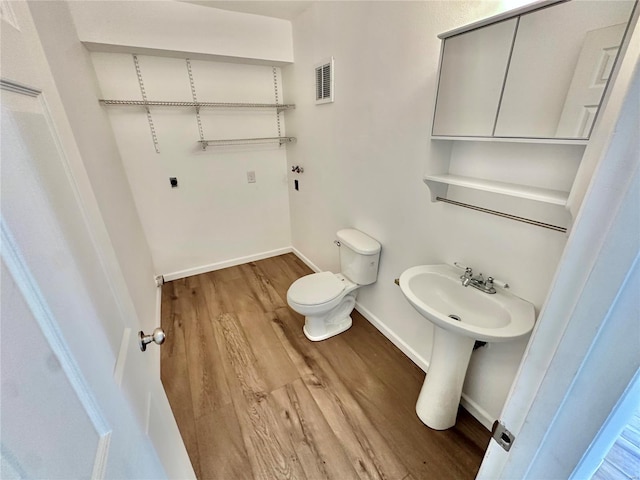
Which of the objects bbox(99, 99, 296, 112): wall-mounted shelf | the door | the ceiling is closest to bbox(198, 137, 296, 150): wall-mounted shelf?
bbox(99, 99, 296, 112): wall-mounted shelf

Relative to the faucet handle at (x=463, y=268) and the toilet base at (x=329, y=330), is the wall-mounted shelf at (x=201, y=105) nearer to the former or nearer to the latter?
the toilet base at (x=329, y=330)

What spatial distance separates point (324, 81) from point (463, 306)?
1892mm

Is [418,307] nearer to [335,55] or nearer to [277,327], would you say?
[277,327]

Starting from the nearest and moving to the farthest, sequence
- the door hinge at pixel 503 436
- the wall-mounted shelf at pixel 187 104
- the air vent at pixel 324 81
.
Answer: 1. the door hinge at pixel 503 436
2. the air vent at pixel 324 81
3. the wall-mounted shelf at pixel 187 104

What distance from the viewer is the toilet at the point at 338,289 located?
6.38 feet

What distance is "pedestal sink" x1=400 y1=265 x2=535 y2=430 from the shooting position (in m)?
1.17

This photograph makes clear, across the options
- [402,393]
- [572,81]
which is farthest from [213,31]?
[402,393]

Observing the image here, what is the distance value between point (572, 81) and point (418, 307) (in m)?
0.98

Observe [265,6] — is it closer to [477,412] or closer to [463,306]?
[463,306]

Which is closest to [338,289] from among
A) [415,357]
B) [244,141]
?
[415,357]

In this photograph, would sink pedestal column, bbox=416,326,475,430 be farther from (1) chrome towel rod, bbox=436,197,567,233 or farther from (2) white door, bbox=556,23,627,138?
(2) white door, bbox=556,23,627,138

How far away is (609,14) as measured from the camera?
2.68 feet

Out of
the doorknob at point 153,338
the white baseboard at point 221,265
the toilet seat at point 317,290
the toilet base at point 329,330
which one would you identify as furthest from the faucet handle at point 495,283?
the white baseboard at point 221,265

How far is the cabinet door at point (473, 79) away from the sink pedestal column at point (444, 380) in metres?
0.96
